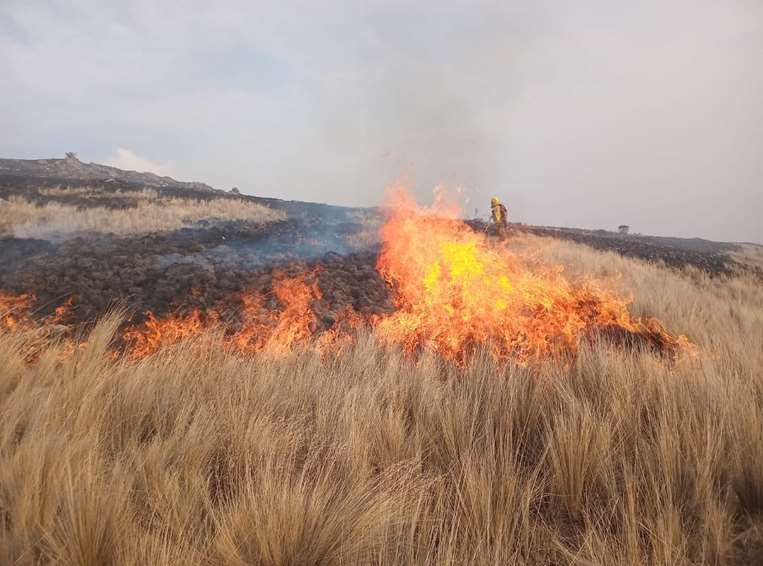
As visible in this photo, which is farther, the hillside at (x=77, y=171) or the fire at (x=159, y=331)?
the hillside at (x=77, y=171)

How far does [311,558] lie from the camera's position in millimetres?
1759

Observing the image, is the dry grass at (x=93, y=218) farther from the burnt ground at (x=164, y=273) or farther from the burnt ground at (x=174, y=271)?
the burnt ground at (x=164, y=273)

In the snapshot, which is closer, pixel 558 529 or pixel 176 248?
pixel 558 529

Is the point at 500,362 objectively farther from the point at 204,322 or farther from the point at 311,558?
the point at 204,322

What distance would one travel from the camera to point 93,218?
12914 millimetres

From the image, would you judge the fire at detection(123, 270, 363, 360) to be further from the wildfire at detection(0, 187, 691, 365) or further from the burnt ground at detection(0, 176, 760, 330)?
the burnt ground at detection(0, 176, 760, 330)

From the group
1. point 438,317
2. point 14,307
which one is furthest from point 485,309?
point 14,307

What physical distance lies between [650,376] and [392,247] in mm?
6201

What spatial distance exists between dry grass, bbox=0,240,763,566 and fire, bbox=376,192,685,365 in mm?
1349

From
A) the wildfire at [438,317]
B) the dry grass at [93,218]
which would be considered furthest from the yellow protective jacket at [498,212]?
the dry grass at [93,218]

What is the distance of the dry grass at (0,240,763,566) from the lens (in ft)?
5.83

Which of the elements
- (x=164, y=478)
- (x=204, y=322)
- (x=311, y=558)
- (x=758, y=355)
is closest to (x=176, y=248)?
(x=204, y=322)

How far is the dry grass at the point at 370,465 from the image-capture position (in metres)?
1.78

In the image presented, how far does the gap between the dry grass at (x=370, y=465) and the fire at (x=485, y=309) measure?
1.35 m
